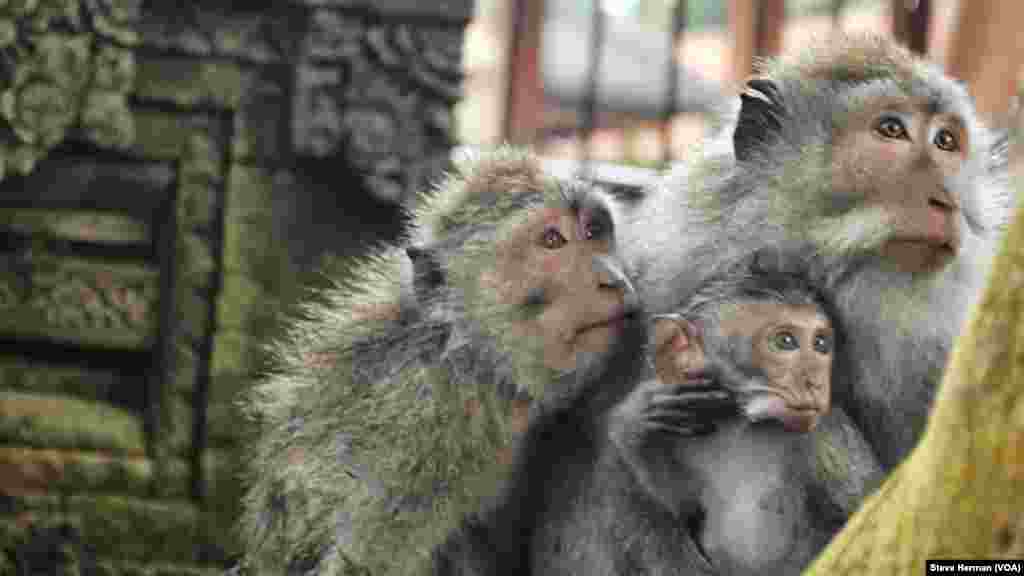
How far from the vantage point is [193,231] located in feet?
24.5

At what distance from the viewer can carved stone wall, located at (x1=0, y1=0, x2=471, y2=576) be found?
7.41 meters

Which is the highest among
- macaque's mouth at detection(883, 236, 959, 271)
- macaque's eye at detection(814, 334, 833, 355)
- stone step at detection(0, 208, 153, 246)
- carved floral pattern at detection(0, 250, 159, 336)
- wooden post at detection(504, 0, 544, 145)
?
macaque's mouth at detection(883, 236, 959, 271)

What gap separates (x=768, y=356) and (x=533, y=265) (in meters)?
0.63

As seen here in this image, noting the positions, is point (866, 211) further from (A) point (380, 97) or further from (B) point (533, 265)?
(A) point (380, 97)

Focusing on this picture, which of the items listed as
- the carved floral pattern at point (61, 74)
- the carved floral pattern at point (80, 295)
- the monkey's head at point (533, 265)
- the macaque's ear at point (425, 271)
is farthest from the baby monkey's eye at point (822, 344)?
the carved floral pattern at point (80, 295)

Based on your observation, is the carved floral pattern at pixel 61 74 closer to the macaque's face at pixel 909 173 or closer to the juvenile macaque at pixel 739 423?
the juvenile macaque at pixel 739 423

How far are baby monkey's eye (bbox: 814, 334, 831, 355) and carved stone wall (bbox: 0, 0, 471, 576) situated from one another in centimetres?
404

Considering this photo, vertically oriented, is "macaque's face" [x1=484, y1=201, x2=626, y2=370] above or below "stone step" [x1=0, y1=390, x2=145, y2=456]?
above

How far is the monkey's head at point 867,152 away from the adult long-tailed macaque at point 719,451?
0.18 m

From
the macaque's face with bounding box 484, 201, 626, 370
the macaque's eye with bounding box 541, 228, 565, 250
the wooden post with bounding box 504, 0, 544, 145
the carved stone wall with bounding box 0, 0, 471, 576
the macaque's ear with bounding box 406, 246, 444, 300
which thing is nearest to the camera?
the macaque's face with bounding box 484, 201, 626, 370

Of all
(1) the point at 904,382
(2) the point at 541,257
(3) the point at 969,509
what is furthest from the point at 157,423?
(3) the point at 969,509

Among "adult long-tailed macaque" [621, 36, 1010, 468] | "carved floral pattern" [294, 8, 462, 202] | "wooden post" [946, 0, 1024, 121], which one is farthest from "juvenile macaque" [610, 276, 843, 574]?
"wooden post" [946, 0, 1024, 121]

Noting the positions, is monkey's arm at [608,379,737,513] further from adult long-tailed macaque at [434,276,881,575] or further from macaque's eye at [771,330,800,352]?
macaque's eye at [771,330,800,352]

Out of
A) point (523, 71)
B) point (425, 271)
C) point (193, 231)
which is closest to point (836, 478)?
A: point (425, 271)
